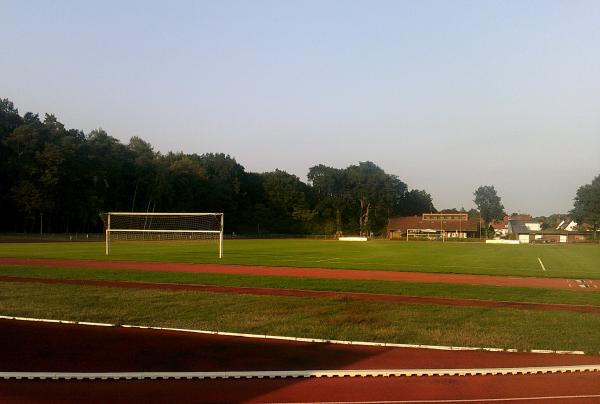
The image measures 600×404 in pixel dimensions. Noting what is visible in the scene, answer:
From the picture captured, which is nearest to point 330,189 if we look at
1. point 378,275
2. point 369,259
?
point 369,259

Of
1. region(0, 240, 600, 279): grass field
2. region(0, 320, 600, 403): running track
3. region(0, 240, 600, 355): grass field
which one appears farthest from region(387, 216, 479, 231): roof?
region(0, 320, 600, 403): running track


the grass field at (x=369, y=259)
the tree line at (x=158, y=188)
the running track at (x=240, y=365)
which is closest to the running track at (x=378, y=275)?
the grass field at (x=369, y=259)

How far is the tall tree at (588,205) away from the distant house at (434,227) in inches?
844

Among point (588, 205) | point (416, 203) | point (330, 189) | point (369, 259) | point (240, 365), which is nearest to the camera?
point (240, 365)

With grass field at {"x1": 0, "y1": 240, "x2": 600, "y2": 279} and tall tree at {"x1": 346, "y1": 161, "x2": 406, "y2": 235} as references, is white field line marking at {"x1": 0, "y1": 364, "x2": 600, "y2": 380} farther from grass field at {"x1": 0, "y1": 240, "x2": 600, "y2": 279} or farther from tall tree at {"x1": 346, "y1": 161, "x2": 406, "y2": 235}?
tall tree at {"x1": 346, "y1": 161, "x2": 406, "y2": 235}

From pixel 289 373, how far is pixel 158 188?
296 ft

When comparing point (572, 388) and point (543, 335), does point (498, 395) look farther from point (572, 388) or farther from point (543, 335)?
point (543, 335)

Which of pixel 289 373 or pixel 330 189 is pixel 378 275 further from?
pixel 330 189

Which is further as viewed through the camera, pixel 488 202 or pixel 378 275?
A: pixel 488 202

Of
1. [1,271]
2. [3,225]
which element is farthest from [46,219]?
[1,271]

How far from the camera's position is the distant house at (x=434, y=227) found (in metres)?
119

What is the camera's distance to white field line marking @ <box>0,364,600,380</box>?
8117mm

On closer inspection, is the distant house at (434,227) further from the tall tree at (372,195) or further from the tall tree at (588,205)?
the tall tree at (588,205)

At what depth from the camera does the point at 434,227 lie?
121 m
